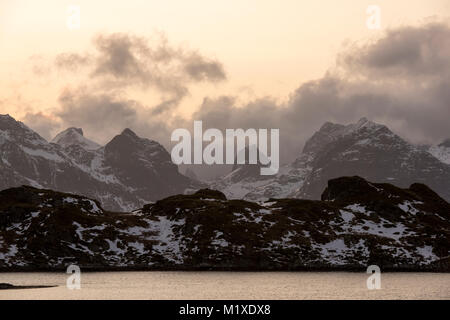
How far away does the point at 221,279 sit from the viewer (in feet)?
651

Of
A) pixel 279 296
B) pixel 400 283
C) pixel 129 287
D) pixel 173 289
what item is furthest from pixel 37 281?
pixel 400 283

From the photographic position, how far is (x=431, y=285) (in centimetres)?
17662

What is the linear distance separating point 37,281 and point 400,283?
94909mm

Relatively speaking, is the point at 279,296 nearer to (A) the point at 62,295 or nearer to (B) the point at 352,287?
(B) the point at 352,287
